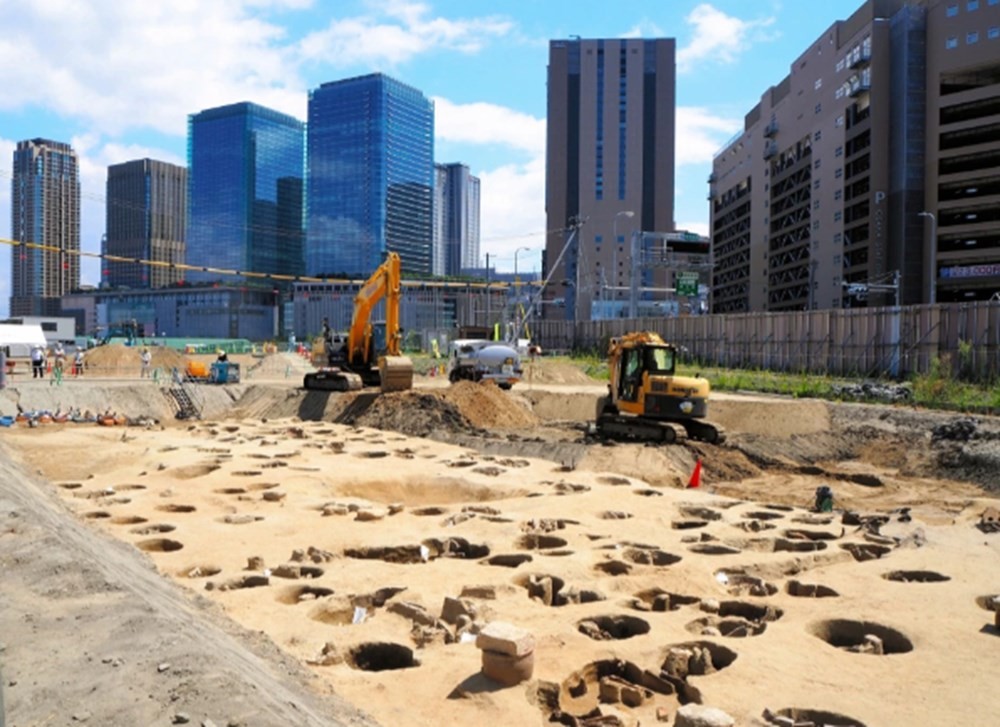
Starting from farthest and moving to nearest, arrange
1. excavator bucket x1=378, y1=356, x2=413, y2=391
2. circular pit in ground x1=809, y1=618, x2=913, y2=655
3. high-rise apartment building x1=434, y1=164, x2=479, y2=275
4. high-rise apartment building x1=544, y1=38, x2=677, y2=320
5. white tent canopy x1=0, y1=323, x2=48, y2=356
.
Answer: high-rise apartment building x1=544, y1=38, x2=677, y2=320, high-rise apartment building x1=434, y1=164, x2=479, y2=275, white tent canopy x1=0, y1=323, x2=48, y2=356, excavator bucket x1=378, y1=356, x2=413, y2=391, circular pit in ground x1=809, y1=618, x2=913, y2=655

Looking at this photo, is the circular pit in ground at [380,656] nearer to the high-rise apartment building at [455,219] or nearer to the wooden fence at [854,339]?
the wooden fence at [854,339]

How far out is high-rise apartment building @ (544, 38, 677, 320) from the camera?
427 ft

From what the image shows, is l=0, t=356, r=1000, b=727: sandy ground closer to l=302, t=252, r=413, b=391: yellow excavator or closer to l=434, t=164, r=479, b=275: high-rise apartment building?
l=302, t=252, r=413, b=391: yellow excavator

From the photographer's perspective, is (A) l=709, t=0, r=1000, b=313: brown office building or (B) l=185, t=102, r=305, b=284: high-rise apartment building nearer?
(A) l=709, t=0, r=1000, b=313: brown office building

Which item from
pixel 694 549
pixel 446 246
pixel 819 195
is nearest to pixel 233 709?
pixel 694 549

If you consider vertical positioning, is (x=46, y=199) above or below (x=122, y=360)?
above

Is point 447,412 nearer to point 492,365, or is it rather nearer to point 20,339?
point 492,365

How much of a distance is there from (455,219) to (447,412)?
95360 millimetres

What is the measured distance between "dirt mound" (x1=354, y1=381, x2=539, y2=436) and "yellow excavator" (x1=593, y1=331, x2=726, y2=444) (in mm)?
5606

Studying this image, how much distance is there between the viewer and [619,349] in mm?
21422

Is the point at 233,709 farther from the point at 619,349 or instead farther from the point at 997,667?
the point at 619,349

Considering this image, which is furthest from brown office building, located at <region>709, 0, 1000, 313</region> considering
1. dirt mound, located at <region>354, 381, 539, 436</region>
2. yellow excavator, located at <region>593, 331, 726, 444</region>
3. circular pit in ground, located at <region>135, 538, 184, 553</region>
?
circular pit in ground, located at <region>135, 538, 184, 553</region>

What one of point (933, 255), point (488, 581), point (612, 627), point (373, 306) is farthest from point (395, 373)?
point (933, 255)

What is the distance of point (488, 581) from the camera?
991 cm
